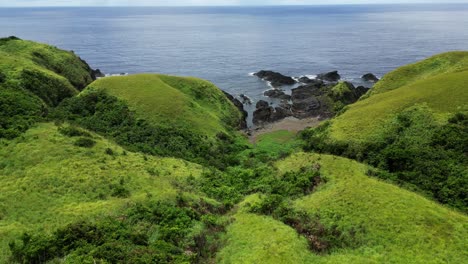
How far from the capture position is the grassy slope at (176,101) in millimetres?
60000

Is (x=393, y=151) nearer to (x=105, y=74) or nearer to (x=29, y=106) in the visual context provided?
(x=29, y=106)

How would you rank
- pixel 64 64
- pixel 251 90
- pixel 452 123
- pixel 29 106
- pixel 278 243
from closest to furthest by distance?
pixel 278 243
pixel 452 123
pixel 29 106
pixel 64 64
pixel 251 90

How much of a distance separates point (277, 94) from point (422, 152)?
56565mm

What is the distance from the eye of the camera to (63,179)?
115 ft

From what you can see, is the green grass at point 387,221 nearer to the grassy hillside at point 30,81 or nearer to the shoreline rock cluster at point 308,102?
the grassy hillside at point 30,81

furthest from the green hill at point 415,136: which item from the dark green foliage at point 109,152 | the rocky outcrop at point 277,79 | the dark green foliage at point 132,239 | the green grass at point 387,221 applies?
the rocky outcrop at point 277,79

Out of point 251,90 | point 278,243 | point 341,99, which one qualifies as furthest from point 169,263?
point 251,90

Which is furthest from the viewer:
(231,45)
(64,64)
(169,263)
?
(231,45)

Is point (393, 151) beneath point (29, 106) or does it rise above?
beneath

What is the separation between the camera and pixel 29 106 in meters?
52.7

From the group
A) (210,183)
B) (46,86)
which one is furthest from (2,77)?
(210,183)

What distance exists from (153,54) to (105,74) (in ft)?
139

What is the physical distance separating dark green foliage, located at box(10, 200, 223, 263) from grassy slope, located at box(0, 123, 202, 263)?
1.73 metres

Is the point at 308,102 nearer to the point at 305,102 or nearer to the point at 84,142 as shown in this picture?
the point at 305,102
